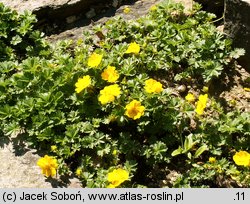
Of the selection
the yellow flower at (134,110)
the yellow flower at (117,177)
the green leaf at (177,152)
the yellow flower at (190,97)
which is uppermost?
the yellow flower at (134,110)

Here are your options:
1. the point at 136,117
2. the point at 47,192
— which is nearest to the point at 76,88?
the point at 136,117

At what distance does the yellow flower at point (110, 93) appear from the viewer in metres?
4.17

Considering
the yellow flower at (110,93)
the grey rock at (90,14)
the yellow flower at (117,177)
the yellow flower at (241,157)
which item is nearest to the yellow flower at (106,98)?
the yellow flower at (110,93)

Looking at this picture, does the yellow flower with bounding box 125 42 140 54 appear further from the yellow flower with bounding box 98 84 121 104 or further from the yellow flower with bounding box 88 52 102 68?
the yellow flower with bounding box 98 84 121 104

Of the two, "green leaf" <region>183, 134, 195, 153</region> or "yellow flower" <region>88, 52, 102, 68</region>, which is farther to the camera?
"yellow flower" <region>88, 52, 102, 68</region>

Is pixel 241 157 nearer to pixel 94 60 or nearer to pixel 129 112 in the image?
pixel 129 112

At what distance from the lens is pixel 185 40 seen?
479 cm

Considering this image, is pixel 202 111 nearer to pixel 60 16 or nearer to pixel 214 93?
pixel 214 93

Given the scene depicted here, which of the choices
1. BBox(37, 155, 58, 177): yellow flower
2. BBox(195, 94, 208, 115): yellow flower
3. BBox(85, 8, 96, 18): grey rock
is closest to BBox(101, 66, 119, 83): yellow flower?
BBox(195, 94, 208, 115): yellow flower

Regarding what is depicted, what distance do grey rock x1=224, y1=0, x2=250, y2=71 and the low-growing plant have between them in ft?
0.35

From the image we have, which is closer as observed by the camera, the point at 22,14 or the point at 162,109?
the point at 162,109

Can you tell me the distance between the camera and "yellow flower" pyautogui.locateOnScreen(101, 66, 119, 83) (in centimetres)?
436

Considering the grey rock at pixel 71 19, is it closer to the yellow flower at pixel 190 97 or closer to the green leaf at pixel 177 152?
the yellow flower at pixel 190 97

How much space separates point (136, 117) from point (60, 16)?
2.07 metres
